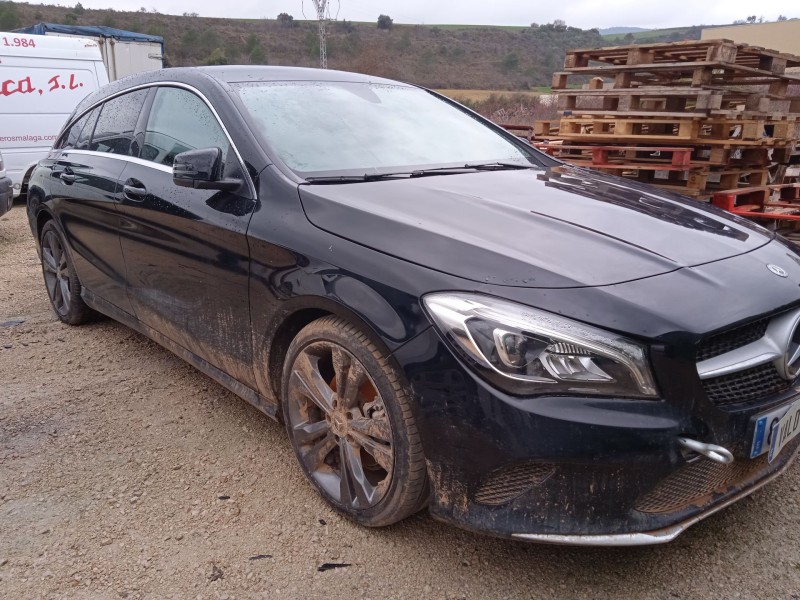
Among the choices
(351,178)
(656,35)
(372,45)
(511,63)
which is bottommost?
(351,178)

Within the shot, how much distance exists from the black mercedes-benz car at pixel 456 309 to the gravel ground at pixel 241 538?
0.71 feet

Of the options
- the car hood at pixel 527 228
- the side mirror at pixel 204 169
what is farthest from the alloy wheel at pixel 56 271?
the car hood at pixel 527 228

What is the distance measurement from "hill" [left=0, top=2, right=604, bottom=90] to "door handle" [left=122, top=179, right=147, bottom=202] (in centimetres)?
3966

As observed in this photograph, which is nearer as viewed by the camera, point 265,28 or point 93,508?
point 93,508

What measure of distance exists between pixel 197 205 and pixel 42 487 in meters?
1.35

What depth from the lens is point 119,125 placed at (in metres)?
3.81

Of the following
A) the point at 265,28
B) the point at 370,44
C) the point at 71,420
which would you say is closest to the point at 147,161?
the point at 71,420

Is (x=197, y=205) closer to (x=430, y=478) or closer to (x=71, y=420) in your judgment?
(x=71, y=420)

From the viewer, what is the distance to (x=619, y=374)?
182 cm

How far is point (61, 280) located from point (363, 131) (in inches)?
111

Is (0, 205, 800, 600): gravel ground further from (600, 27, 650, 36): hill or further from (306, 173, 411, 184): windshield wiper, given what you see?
(600, 27, 650, 36): hill

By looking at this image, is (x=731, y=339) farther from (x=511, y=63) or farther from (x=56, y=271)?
(x=511, y=63)

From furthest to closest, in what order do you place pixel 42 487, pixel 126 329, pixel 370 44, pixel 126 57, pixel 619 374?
pixel 370 44 < pixel 126 57 < pixel 126 329 < pixel 42 487 < pixel 619 374

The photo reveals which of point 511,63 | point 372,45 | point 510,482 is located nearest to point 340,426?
point 510,482
